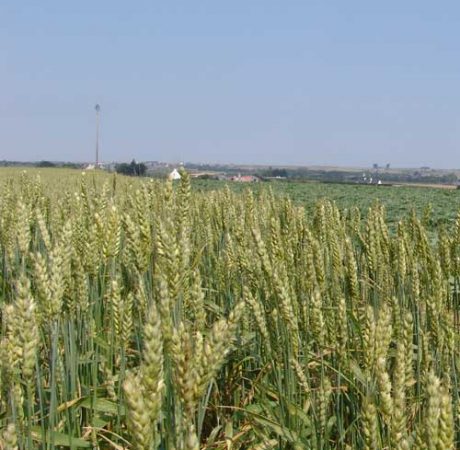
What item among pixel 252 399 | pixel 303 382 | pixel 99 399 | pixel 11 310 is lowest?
pixel 252 399

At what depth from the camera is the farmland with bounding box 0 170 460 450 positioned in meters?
1.20

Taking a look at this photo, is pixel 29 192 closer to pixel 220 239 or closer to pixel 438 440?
pixel 220 239

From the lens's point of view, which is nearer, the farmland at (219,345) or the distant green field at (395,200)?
the farmland at (219,345)

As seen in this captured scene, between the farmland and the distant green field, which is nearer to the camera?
the farmland

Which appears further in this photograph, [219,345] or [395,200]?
[395,200]

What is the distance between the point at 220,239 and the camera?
12.7 ft

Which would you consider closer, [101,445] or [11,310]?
[11,310]

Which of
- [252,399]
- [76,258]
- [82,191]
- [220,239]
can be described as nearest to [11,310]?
[76,258]

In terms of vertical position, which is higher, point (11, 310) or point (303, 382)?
point (11, 310)

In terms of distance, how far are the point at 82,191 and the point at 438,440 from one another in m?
2.60

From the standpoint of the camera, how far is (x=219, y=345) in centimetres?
115

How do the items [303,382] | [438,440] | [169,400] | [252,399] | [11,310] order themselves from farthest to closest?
1. [252,399]
2. [303,382]
3. [169,400]
4. [11,310]
5. [438,440]

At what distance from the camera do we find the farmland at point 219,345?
120 centimetres

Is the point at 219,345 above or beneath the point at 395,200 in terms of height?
above
